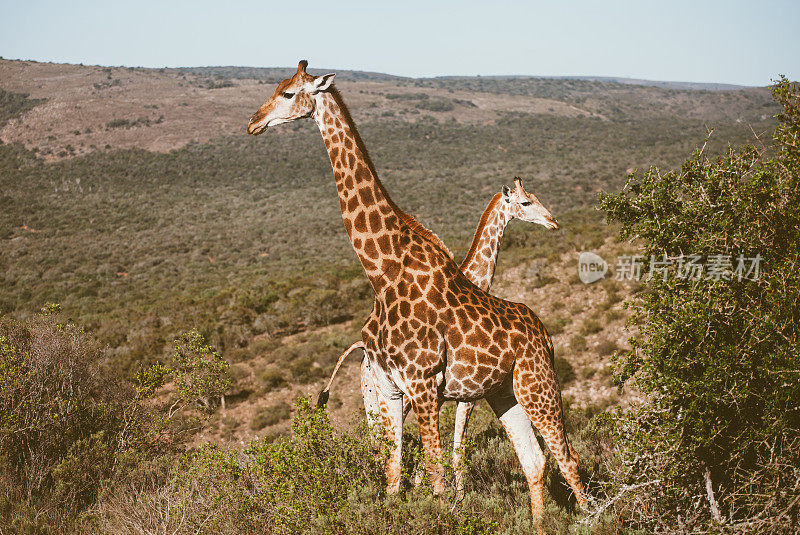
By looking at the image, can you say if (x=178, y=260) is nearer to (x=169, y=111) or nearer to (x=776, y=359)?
(x=776, y=359)

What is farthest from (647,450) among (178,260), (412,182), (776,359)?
(412,182)

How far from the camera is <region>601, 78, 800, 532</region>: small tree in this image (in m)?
3.84

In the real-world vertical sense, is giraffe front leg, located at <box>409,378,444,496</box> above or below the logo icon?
above

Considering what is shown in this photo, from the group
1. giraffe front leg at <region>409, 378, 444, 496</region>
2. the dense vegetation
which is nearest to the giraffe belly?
giraffe front leg at <region>409, 378, 444, 496</region>

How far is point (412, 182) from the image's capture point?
49.3 metres

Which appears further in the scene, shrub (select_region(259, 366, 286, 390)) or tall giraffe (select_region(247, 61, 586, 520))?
shrub (select_region(259, 366, 286, 390))

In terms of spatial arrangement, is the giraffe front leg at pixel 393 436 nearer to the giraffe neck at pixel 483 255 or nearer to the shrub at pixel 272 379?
the giraffe neck at pixel 483 255

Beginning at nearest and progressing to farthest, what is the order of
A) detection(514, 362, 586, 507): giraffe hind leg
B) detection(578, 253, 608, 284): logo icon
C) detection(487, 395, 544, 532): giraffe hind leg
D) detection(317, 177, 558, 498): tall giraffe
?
detection(514, 362, 586, 507): giraffe hind leg → detection(487, 395, 544, 532): giraffe hind leg → detection(317, 177, 558, 498): tall giraffe → detection(578, 253, 608, 284): logo icon

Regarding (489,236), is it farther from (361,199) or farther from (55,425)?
(55,425)

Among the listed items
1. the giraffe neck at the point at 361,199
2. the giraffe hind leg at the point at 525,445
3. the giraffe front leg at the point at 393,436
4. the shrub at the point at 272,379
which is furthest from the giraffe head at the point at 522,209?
the shrub at the point at 272,379

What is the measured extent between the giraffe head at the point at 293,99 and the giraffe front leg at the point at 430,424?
2.66 meters

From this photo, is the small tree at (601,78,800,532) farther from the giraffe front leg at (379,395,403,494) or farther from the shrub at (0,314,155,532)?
the shrub at (0,314,155,532)

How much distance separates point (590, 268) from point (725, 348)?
524 inches

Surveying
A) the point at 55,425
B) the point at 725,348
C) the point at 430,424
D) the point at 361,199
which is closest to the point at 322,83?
the point at 361,199
